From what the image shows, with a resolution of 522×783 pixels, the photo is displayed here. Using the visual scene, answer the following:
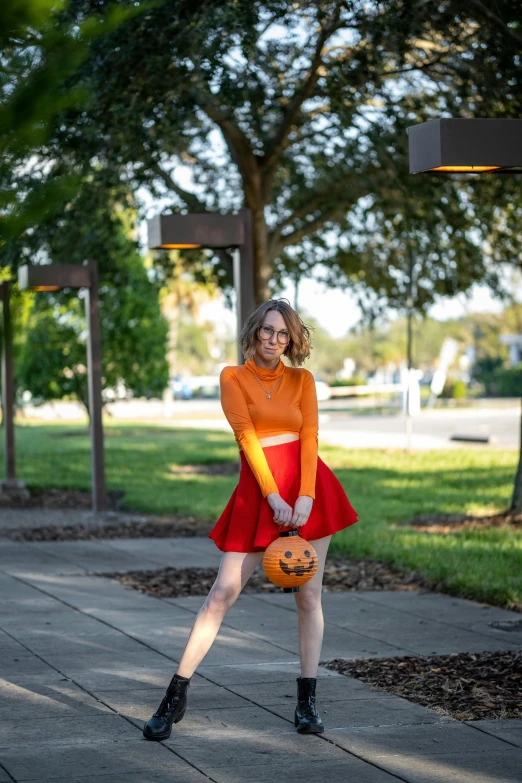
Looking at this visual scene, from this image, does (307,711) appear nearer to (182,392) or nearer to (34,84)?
(34,84)

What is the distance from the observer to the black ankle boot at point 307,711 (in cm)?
499

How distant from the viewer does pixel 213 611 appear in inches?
195

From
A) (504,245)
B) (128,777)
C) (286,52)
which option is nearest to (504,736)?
(128,777)

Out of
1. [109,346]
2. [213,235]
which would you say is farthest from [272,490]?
[109,346]

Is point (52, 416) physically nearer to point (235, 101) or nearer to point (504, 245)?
point (504, 245)

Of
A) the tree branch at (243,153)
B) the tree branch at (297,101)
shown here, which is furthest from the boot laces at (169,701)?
the tree branch at (243,153)

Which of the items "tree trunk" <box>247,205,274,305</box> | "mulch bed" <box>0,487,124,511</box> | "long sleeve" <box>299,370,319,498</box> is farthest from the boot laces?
"tree trunk" <box>247,205,274,305</box>

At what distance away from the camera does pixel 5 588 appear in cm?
880

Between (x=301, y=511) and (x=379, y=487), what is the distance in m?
11.5

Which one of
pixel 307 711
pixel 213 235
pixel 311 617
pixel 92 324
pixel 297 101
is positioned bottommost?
pixel 307 711

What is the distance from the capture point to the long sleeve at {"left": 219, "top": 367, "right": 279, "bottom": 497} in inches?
196

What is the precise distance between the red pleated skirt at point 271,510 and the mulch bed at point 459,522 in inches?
262

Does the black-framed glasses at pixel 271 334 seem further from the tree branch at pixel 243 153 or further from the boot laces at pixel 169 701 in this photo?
the tree branch at pixel 243 153

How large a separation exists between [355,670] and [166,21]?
23.5 feet
